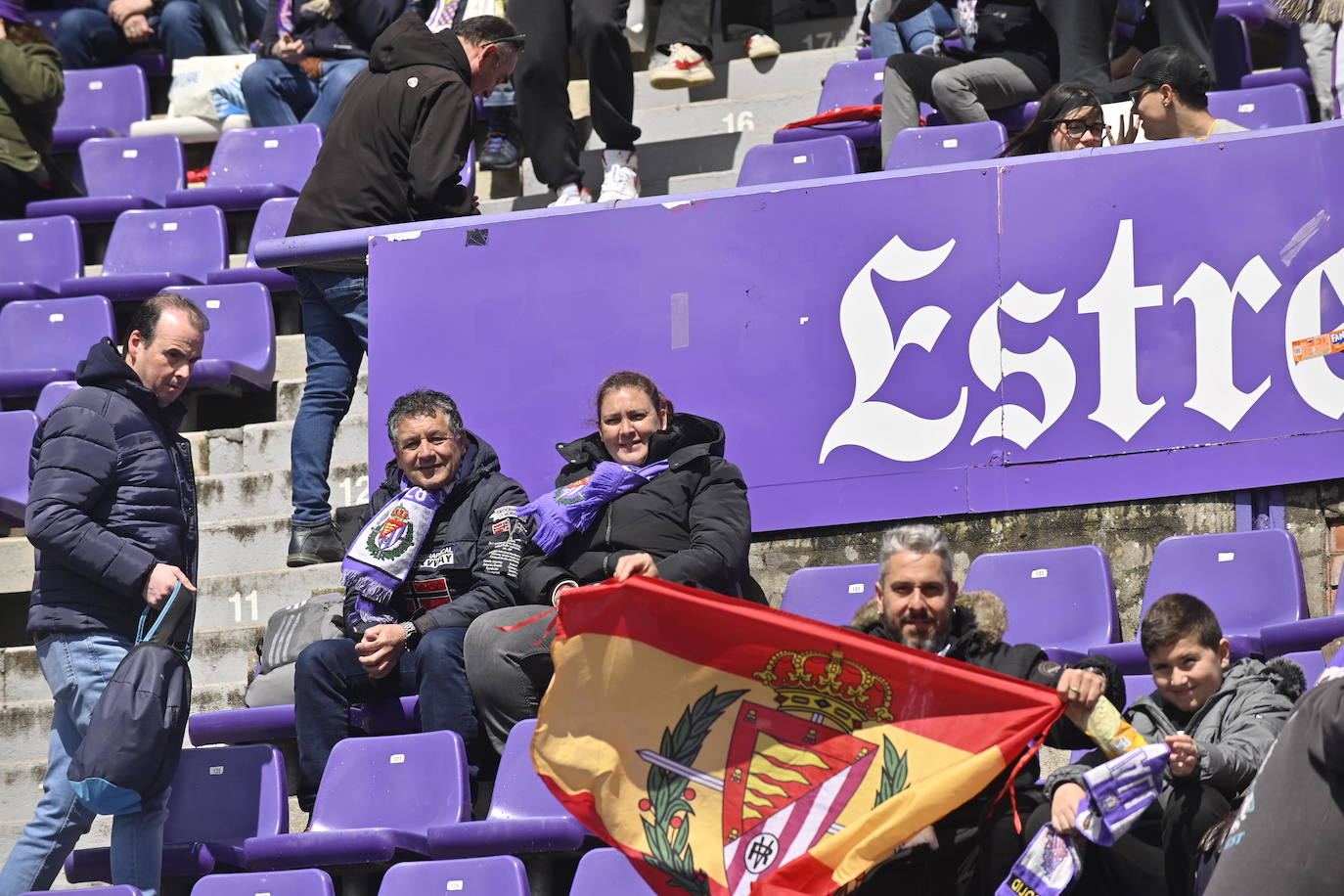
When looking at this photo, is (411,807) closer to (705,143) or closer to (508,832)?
(508,832)

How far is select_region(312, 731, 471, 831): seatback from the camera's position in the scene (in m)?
5.30

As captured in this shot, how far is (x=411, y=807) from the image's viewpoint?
532cm

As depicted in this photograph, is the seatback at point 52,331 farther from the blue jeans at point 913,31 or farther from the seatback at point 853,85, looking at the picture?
the blue jeans at point 913,31

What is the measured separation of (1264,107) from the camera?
7.51m

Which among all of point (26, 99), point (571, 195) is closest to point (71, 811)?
point (571, 195)

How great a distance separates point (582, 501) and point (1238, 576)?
6.07 feet

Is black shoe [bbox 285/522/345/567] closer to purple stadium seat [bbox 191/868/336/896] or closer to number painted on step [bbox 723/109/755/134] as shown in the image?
purple stadium seat [bbox 191/868/336/896]

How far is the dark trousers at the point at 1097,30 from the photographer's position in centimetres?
768

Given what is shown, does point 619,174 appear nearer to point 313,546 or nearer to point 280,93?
point 313,546

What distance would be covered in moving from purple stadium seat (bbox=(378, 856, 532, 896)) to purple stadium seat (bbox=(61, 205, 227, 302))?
4.02m

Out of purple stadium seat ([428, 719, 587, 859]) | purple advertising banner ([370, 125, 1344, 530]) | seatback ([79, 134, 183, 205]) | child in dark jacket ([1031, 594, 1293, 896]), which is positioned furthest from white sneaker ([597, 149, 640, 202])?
child in dark jacket ([1031, 594, 1293, 896])

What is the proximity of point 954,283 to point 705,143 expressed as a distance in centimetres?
282

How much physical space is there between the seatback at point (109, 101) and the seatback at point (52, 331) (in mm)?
2470

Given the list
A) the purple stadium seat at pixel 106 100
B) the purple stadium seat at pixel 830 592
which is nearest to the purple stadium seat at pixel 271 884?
the purple stadium seat at pixel 830 592
